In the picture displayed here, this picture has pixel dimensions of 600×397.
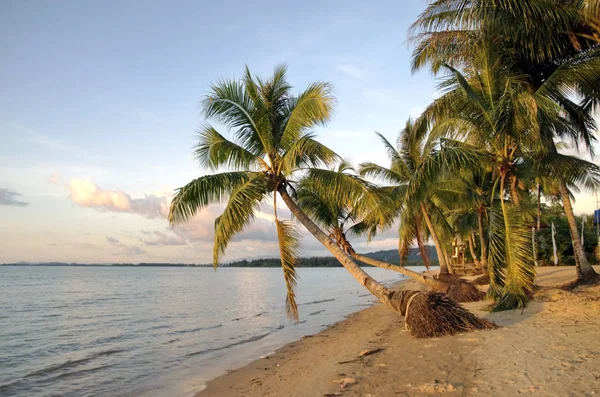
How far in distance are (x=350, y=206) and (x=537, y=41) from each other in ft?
24.7

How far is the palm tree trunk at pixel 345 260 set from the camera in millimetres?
9490

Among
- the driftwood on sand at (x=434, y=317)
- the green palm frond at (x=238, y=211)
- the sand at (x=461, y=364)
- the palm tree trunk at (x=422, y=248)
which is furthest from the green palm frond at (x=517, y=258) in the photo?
the palm tree trunk at (x=422, y=248)

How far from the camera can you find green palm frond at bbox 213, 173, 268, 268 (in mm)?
9555

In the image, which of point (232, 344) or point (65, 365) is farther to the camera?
point (232, 344)

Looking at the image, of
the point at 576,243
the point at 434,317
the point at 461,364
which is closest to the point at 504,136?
the point at 576,243

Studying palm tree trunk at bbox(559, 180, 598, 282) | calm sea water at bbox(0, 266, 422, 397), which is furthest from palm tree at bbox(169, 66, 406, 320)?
palm tree trunk at bbox(559, 180, 598, 282)

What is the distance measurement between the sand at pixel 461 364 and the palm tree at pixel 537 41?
565 centimetres

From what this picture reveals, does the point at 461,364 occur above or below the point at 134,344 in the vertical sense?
above

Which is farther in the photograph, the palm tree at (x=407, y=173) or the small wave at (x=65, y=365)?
the palm tree at (x=407, y=173)

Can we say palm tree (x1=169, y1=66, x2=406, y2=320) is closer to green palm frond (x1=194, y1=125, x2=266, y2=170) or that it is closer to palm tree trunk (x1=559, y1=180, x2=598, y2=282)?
green palm frond (x1=194, y1=125, x2=266, y2=170)

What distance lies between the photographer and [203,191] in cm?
1027

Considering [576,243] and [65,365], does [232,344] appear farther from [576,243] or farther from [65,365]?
[576,243]

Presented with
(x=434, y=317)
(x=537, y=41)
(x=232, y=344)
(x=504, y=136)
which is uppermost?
(x=537, y=41)

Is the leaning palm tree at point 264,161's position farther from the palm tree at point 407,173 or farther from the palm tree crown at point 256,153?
the palm tree at point 407,173
